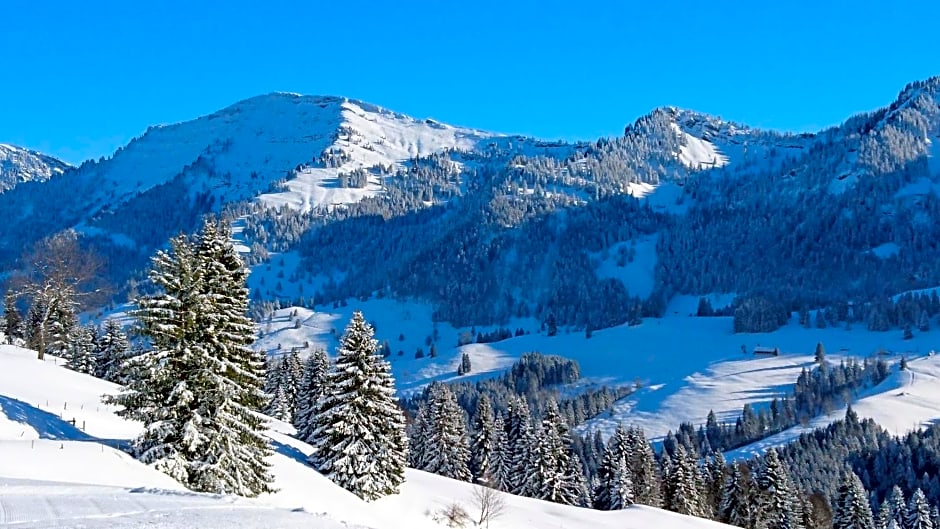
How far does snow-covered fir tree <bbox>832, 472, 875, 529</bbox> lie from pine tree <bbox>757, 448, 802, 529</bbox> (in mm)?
3923

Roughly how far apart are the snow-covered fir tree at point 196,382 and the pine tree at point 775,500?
4685 cm

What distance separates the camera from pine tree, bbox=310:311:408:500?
36219 mm

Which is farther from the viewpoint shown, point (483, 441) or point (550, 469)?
point (483, 441)

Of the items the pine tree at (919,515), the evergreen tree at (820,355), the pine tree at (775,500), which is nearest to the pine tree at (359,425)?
the pine tree at (775,500)

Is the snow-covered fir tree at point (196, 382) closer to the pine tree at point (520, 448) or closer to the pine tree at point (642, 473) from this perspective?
the pine tree at point (520, 448)

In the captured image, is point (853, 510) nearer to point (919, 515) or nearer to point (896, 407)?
point (919, 515)

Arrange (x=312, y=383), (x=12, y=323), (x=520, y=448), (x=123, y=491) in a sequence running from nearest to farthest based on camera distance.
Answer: (x=123, y=491), (x=312, y=383), (x=520, y=448), (x=12, y=323)


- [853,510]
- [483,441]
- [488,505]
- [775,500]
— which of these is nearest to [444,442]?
[483,441]

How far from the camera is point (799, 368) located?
188 m

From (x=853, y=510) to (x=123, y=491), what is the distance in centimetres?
6012

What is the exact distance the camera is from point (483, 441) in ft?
A: 204

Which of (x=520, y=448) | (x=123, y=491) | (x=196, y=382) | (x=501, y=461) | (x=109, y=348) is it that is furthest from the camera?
(x=109, y=348)

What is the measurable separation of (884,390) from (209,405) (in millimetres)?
170133

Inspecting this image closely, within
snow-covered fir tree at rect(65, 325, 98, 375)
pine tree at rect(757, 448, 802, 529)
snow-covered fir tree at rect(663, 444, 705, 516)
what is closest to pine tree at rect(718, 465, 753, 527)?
pine tree at rect(757, 448, 802, 529)
